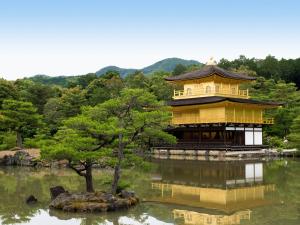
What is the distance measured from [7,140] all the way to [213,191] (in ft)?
76.1

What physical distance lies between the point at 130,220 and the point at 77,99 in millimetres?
36848

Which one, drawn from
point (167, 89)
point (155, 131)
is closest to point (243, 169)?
point (155, 131)

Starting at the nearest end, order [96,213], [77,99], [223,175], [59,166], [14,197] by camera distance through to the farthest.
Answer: [96,213], [14,197], [223,175], [59,166], [77,99]

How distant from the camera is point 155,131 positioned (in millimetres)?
15438

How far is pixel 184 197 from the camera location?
16.3 meters

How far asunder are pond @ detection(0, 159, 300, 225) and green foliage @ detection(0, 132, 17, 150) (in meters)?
10.3

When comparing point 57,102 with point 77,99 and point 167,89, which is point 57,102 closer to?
point 77,99

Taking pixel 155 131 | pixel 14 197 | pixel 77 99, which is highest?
pixel 77 99

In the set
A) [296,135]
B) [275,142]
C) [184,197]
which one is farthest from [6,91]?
[184,197]

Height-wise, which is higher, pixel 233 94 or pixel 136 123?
pixel 233 94

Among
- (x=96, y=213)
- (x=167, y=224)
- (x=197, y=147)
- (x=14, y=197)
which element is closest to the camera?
(x=167, y=224)

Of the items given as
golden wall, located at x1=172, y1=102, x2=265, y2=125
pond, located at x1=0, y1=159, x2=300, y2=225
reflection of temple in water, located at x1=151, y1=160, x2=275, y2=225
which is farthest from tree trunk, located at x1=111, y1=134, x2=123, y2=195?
golden wall, located at x1=172, y1=102, x2=265, y2=125

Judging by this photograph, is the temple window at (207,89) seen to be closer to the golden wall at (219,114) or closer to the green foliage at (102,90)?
the golden wall at (219,114)

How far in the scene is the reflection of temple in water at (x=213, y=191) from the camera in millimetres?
13031
